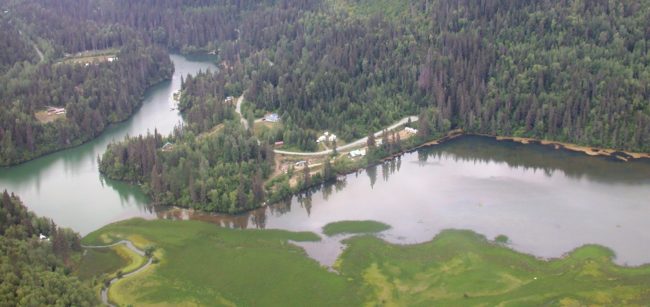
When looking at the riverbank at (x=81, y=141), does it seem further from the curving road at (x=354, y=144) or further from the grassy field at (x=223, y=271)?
the curving road at (x=354, y=144)

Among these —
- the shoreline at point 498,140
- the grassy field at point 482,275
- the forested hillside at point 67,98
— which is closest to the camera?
the grassy field at point 482,275

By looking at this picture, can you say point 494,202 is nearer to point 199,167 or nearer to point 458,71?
point 199,167

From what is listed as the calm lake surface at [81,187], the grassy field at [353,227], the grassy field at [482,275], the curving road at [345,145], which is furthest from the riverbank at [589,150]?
the calm lake surface at [81,187]

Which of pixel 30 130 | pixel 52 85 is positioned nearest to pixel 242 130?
pixel 30 130

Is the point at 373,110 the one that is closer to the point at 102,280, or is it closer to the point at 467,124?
the point at 467,124

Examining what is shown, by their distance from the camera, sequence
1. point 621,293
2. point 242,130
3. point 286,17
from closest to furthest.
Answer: point 621,293 → point 242,130 → point 286,17

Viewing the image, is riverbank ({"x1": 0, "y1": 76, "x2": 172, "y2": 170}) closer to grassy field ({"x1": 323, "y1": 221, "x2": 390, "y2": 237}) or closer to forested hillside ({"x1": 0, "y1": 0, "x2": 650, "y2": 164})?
forested hillside ({"x1": 0, "y1": 0, "x2": 650, "y2": 164})
